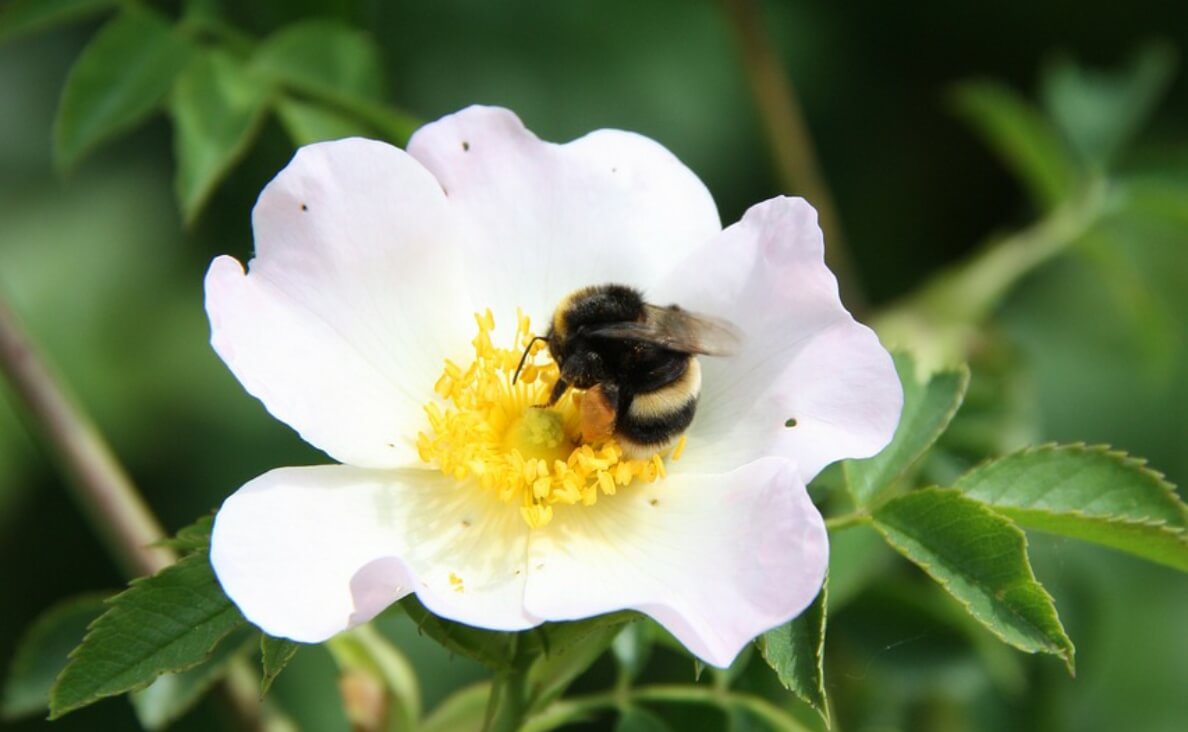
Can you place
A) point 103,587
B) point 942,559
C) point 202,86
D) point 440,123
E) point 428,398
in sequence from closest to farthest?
point 942,559 < point 440,123 < point 428,398 < point 202,86 < point 103,587

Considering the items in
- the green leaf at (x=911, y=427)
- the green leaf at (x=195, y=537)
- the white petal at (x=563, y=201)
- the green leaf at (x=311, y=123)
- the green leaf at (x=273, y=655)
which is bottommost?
the green leaf at (x=911, y=427)

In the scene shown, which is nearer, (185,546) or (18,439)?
(185,546)

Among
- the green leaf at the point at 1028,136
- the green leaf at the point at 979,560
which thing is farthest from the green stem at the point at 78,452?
the green leaf at the point at 1028,136

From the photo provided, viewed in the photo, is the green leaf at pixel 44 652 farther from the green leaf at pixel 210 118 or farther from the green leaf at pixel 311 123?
the green leaf at pixel 311 123

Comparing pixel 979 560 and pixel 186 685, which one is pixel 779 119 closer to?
pixel 979 560

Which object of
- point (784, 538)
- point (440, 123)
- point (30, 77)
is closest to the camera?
point (784, 538)

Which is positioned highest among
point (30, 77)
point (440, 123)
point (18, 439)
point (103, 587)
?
point (30, 77)

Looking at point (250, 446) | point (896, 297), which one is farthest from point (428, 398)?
point (896, 297)

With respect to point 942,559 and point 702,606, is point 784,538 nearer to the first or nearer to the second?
point 702,606

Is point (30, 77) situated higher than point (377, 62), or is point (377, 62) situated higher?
point (30, 77)
